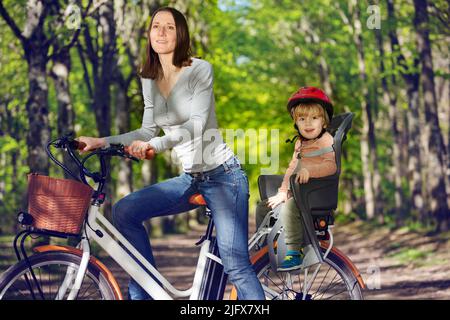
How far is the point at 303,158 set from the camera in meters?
5.36

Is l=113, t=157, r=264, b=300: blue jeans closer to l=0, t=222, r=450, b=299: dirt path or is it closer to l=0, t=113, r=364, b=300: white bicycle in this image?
l=0, t=113, r=364, b=300: white bicycle

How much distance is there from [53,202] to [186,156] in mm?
821

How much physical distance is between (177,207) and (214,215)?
0.83 ft

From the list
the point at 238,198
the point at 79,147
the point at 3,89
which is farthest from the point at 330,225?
the point at 3,89

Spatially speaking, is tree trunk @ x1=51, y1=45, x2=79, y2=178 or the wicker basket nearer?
the wicker basket

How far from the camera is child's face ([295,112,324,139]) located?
5367mm

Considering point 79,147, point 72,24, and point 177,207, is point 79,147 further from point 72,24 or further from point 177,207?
point 72,24

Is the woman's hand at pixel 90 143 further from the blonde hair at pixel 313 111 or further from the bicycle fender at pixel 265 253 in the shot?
the blonde hair at pixel 313 111

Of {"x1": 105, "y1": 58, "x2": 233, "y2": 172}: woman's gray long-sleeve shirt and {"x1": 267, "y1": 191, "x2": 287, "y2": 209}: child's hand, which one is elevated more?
{"x1": 105, "y1": 58, "x2": 233, "y2": 172}: woman's gray long-sleeve shirt

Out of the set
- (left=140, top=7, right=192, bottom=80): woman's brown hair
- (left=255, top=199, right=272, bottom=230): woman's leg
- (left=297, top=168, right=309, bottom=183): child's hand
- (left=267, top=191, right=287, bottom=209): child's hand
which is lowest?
(left=255, top=199, right=272, bottom=230): woman's leg

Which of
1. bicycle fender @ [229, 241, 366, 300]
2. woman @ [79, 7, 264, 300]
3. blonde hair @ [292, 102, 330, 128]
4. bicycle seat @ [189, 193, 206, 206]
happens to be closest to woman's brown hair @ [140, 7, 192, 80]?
woman @ [79, 7, 264, 300]

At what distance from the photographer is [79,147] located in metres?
4.75

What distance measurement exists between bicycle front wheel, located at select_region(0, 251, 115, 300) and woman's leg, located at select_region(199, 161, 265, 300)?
72cm

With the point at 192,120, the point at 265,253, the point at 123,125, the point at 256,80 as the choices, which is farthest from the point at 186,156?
the point at 256,80
